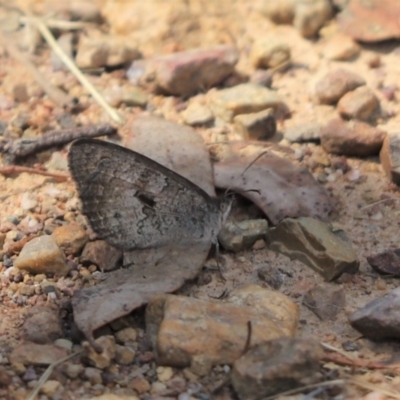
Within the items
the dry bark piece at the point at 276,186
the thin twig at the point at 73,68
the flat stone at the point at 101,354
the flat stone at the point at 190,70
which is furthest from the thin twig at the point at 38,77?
the flat stone at the point at 101,354

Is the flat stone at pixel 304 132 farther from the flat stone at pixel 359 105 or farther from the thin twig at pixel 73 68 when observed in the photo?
the thin twig at pixel 73 68

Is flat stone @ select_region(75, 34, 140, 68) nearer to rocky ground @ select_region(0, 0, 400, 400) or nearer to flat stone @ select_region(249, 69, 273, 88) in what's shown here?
rocky ground @ select_region(0, 0, 400, 400)

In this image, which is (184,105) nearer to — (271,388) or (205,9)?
(205,9)

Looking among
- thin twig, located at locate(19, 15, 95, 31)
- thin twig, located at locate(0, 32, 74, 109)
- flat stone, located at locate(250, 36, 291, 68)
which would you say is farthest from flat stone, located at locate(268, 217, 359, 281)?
thin twig, located at locate(19, 15, 95, 31)

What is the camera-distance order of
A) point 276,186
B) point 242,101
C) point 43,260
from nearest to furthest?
point 43,260
point 276,186
point 242,101

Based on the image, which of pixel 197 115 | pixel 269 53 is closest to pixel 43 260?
pixel 197 115

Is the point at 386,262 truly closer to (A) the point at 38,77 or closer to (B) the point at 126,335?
(B) the point at 126,335

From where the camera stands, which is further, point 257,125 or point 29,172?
point 257,125
